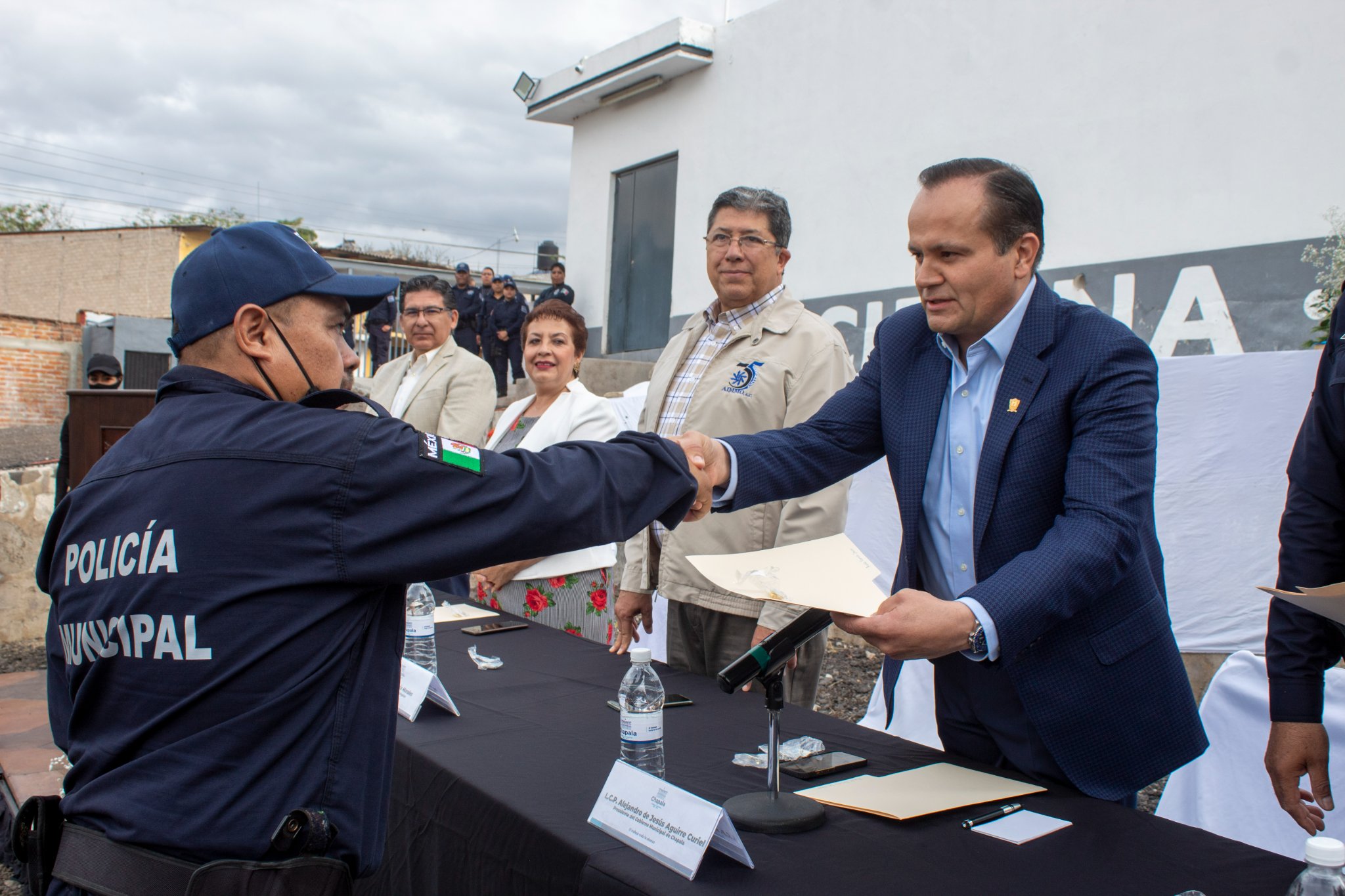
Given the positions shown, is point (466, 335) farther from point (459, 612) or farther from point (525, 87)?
point (459, 612)

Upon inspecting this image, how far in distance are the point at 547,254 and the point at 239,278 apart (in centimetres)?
2376

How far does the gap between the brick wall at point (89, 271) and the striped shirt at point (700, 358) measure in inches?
1132

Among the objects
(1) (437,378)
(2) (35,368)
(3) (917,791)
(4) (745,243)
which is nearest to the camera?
(3) (917,791)

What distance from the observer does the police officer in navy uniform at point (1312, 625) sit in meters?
1.83

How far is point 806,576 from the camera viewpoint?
145cm

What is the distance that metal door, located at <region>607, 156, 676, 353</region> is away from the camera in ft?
42.0

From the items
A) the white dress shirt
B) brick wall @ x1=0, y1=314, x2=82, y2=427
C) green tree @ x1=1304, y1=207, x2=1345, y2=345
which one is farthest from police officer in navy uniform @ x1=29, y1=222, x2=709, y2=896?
brick wall @ x1=0, y1=314, x2=82, y2=427

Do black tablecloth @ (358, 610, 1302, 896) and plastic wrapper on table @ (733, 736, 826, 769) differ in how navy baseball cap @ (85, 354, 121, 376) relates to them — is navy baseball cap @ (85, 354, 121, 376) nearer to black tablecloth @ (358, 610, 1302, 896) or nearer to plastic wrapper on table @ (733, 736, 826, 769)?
black tablecloth @ (358, 610, 1302, 896)

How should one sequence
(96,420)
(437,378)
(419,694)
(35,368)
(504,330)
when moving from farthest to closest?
(35,368) → (504,330) → (96,420) → (437,378) → (419,694)

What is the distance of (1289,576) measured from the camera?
192 centimetres

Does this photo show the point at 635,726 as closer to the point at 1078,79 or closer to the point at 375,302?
the point at 375,302

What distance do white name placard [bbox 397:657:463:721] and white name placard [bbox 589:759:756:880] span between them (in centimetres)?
74

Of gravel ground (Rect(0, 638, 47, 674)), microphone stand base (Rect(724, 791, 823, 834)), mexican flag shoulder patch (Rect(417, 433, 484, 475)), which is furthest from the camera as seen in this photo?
gravel ground (Rect(0, 638, 47, 674))

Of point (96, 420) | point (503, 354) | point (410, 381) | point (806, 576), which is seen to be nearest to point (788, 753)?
point (806, 576)
